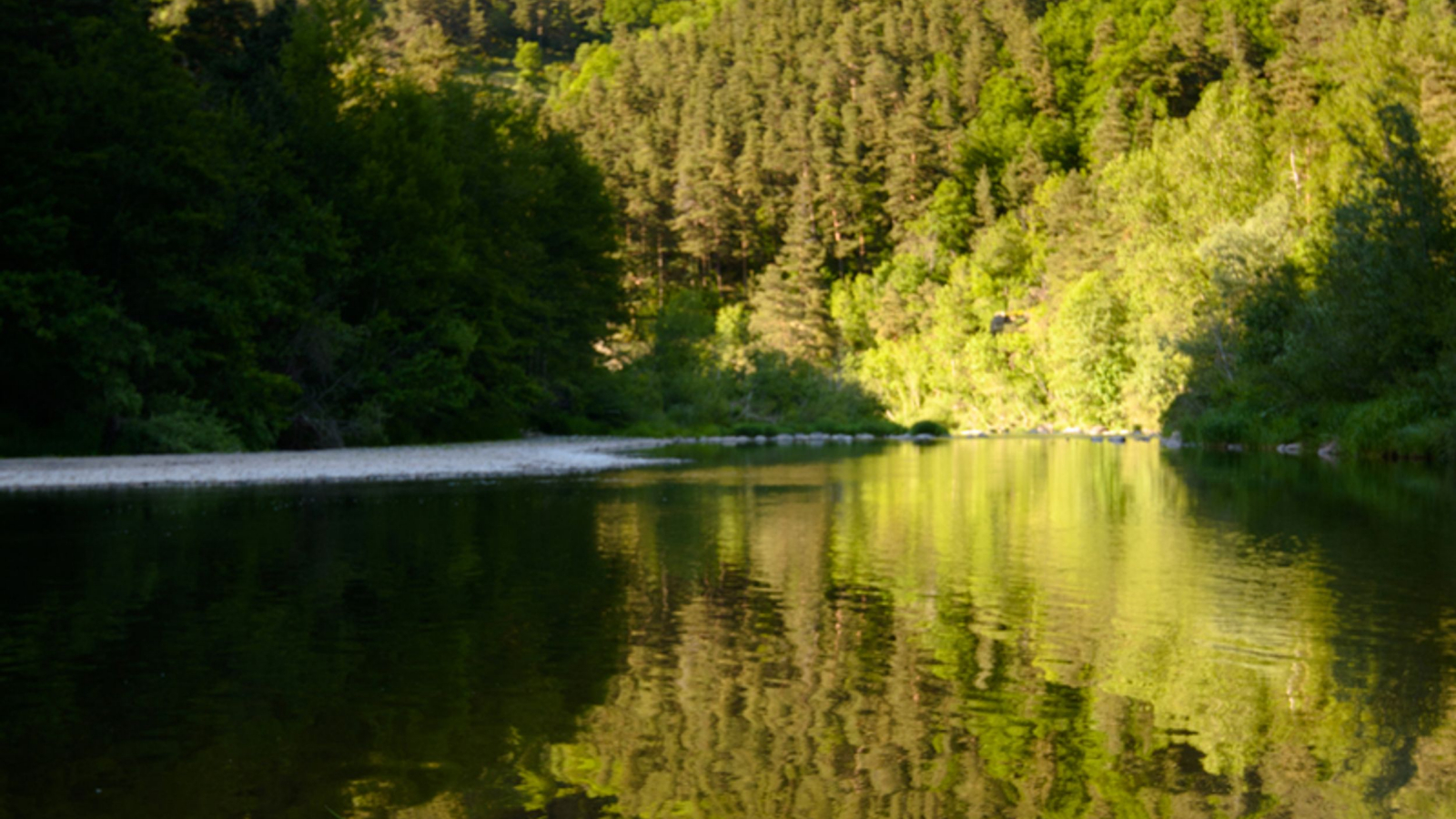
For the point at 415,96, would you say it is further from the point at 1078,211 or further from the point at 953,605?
the point at 1078,211

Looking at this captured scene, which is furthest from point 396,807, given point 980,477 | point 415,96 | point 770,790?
point 415,96

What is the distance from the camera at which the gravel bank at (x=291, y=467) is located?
2400cm

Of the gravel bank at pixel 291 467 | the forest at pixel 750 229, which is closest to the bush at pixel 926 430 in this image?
the forest at pixel 750 229

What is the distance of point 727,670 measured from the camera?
7504 millimetres

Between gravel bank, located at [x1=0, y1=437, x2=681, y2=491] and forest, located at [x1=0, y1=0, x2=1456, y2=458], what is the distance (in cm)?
205

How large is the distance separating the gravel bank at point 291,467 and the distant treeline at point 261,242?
193 centimetres

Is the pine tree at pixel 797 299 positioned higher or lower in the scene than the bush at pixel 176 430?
higher

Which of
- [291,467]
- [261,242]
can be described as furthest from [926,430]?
[291,467]

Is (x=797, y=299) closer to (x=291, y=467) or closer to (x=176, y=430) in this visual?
(x=176, y=430)

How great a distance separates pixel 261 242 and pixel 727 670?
109 ft

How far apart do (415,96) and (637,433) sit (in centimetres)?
1962

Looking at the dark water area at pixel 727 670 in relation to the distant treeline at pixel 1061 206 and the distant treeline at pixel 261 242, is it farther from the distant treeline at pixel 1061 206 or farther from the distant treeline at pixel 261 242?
the distant treeline at pixel 1061 206

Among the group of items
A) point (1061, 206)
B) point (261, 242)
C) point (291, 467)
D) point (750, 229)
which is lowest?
point (291, 467)

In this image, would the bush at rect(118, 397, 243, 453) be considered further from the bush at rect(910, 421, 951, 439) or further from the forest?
the bush at rect(910, 421, 951, 439)
